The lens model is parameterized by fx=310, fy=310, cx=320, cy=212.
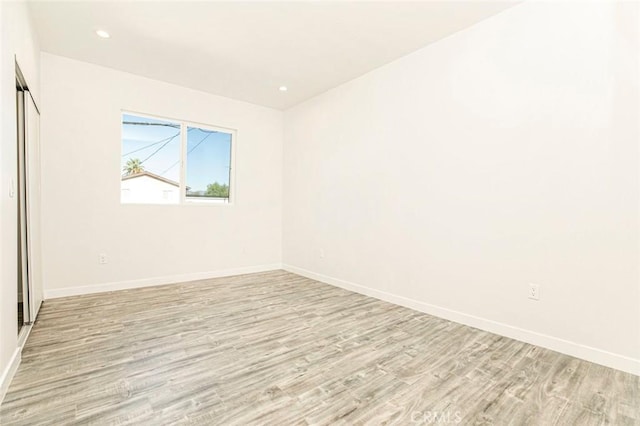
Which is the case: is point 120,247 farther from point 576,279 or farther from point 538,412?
point 576,279

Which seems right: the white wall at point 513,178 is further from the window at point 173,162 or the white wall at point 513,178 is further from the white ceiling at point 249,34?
the window at point 173,162

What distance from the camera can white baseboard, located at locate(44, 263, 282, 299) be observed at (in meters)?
3.60

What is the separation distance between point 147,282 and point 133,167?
1.55 metres

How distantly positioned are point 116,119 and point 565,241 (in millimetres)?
4920

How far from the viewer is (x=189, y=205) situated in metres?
4.55

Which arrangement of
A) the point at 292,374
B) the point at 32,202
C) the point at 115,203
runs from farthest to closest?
the point at 115,203 < the point at 32,202 < the point at 292,374

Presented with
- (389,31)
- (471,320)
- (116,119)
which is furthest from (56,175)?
(471,320)

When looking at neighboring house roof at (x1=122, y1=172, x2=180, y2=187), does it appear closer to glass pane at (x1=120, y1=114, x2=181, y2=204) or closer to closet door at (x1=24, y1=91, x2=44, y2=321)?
glass pane at (x1=120, y1=114, x2=181, y2=204)

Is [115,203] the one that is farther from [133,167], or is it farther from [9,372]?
[9,372]

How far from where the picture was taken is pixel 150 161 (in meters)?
4.32

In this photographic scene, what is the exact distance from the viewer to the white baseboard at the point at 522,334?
2127 mm
